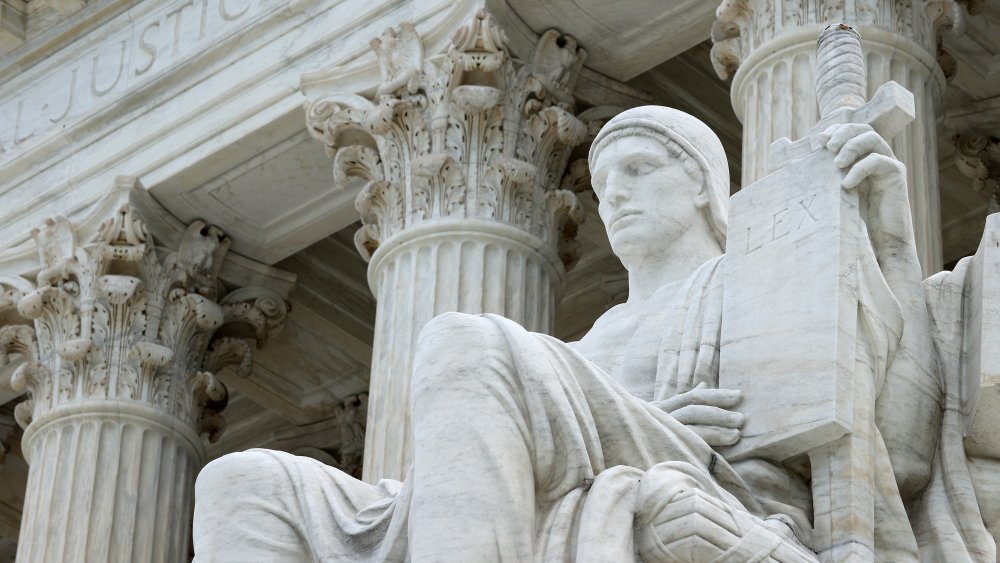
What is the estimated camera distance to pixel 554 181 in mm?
14219

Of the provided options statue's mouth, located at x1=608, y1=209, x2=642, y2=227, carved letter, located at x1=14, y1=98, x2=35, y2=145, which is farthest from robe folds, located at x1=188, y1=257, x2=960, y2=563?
carved letter, located at x1=14, y1=98, x2=35, y2=145

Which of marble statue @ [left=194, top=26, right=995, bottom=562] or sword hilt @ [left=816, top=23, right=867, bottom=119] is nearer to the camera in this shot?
marble statue @ [left=194, top=26, right=995, bottom=562]

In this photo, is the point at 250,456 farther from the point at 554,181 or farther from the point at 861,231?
the point at 554,181

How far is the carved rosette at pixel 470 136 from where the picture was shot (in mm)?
13812

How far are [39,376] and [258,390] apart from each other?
12.9 ft

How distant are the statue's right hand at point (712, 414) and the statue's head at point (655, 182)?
106cm

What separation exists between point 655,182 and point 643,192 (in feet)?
0.16

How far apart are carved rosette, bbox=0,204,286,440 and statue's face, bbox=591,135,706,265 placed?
818cm

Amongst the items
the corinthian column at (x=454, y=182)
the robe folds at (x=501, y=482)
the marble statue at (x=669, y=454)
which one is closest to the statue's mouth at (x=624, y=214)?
the marble statue at (x=669, y=454)

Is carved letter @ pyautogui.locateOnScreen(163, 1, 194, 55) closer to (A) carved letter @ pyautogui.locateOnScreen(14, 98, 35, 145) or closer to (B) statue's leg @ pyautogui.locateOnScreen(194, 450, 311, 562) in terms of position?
(A) carved letter @ pyautogui.locateOnScreen(14, 98, 35, 145)

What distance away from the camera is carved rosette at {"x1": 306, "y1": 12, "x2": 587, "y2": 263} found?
1381 centimetres

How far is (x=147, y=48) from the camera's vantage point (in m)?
16.9

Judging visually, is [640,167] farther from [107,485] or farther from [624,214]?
[107,485]

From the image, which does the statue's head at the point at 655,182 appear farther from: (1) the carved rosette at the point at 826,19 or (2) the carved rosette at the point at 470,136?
(2) the carved rosette at the point at 470,136
